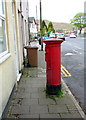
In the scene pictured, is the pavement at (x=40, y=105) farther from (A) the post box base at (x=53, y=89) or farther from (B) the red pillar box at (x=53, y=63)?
(B) the red pillar box at (x=53, y=63)

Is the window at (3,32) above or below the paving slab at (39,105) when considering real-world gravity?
above

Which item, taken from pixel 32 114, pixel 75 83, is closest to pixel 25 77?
pixel 75 83

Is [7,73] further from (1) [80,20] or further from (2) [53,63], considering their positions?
(1) [80,20]

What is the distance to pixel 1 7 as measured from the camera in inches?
126

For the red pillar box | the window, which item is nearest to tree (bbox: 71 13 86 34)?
the red pillar box

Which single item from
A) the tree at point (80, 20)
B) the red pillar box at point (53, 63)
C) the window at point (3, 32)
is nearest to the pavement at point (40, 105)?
the red pillar box at point (53, 63)

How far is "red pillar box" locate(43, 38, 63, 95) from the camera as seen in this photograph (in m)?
3.64

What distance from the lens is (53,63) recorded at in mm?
3754

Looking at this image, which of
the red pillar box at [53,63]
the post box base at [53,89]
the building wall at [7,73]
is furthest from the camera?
the post box base at [53,89]

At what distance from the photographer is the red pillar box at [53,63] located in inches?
143

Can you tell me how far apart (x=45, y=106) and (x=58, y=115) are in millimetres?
453

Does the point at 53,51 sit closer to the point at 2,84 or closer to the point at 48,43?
the point at 48,43

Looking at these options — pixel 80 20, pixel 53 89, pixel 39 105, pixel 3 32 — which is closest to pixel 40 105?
pixel 39 105

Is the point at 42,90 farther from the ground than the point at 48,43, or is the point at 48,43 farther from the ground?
the point at 48,43
